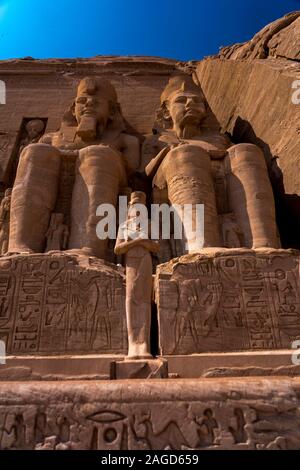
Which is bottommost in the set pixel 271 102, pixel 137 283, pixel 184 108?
pixel 137 283

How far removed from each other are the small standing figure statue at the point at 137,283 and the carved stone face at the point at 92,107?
91.9 inches

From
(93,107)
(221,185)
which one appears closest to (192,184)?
(221,185)

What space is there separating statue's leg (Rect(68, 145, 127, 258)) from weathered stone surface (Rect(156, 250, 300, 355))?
2.42ft

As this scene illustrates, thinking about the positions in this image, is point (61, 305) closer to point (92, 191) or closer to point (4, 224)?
point (92, 191)

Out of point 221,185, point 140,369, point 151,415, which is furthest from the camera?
point 221,185

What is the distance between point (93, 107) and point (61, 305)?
2.89 m

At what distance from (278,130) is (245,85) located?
1.11 metres

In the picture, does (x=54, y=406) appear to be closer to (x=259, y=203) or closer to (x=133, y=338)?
(x=133, y=338)

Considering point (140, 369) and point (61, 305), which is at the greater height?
point (61, 305)

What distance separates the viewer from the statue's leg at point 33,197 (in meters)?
3.62

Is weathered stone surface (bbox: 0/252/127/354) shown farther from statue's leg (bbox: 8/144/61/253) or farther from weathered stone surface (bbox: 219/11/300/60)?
weathered stone surface (bbox: 219/11/300/60)

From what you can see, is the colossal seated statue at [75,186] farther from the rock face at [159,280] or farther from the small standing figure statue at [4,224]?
the small standing figure statue at [4,224]

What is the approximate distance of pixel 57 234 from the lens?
12.3 ft

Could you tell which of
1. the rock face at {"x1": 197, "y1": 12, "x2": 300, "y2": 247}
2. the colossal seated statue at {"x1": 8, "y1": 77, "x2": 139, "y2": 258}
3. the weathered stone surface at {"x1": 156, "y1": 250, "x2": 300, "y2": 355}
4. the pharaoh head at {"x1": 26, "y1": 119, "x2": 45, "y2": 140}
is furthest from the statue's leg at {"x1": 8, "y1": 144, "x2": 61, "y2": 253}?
the pharaoh head at {"x1": 26, "y1": 119, "x2": 45, "y2": 140}
